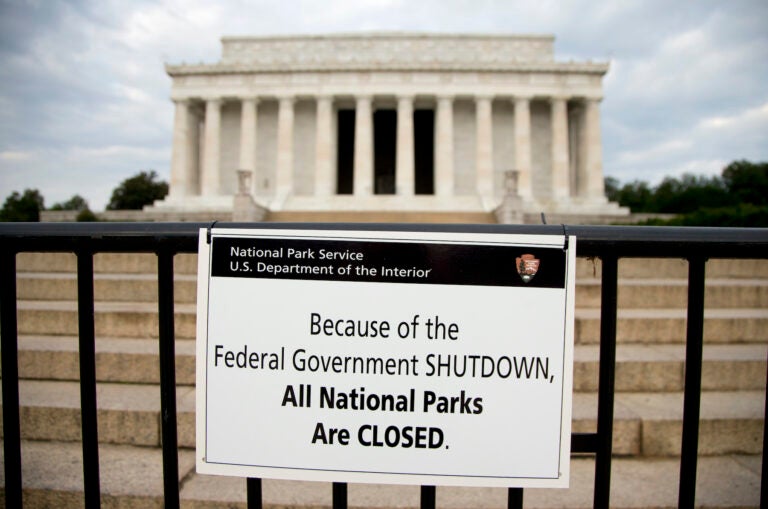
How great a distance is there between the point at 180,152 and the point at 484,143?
26.8 m

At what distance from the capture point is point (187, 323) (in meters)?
5.63

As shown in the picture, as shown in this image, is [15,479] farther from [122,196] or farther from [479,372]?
[122,196]

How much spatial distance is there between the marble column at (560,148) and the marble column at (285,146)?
22.9 m

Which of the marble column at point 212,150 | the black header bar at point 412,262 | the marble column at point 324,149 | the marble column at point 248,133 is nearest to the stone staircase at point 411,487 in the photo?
the black header bar at point 412,262

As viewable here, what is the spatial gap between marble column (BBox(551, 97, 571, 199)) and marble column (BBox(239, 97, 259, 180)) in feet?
86.0

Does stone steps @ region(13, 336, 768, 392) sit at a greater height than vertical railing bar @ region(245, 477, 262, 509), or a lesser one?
lesser

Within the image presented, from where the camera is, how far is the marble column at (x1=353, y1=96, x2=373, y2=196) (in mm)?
38719

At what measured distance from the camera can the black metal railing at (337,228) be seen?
1.84m

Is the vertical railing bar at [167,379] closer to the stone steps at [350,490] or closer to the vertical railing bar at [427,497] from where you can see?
the vertical railing bar at [427,497]

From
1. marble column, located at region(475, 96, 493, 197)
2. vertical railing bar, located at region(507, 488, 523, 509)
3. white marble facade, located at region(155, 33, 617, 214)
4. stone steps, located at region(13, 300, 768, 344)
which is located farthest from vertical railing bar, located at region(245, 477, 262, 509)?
marble column, located at region(475, 96, 493, 197)

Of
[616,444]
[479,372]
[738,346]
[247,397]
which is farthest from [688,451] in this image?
[738,346]

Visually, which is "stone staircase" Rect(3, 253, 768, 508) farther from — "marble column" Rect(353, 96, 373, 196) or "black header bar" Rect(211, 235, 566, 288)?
"marble column" Rect(353, 96, 373, 196)

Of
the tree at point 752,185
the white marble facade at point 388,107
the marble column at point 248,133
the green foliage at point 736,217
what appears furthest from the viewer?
the tree at point 752,185

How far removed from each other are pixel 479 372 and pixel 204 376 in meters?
1.11
